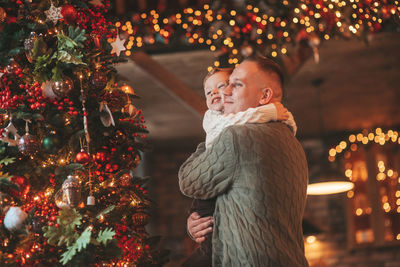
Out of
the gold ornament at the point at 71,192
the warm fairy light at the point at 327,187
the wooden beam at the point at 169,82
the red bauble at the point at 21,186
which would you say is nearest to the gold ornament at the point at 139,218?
the gold ornament at the point at 71,192

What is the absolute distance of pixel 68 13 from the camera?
2631mm

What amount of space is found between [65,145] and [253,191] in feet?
2.98

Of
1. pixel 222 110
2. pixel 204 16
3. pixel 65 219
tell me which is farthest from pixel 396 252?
pixel 65 219

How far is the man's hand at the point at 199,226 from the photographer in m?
2.46

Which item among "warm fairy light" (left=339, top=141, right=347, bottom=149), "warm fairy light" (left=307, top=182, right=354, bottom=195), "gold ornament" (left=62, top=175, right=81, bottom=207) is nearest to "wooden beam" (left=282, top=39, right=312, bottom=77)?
"warm fairy light" (left=307, top=182, right=354, bottom=195)

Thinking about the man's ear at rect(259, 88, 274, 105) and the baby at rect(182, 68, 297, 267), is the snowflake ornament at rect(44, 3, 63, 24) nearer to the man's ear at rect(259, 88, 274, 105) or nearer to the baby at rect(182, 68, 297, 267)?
the baby at rect(182, 68, 297, 267)

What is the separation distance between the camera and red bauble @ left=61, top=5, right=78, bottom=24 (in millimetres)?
2629

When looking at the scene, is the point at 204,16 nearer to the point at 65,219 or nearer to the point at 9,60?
the point at 9,60

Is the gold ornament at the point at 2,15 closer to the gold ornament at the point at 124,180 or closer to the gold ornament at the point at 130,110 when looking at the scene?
the gold ornament at the point at 130,110

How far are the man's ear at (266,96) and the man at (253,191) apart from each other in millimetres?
124

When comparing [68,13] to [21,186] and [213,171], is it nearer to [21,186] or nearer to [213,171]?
[21,186]

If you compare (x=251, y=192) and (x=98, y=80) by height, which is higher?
(x=98, y=80)

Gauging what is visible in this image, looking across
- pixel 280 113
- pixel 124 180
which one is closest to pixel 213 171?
pixel 280 113

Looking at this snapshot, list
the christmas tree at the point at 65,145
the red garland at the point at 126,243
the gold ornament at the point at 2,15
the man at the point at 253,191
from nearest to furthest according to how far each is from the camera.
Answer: the man at the point at 253,191 → the christmas tree at the point at 65,145 → the gold ornament at the point at 2,15 → the red garland at the point at 126,243
